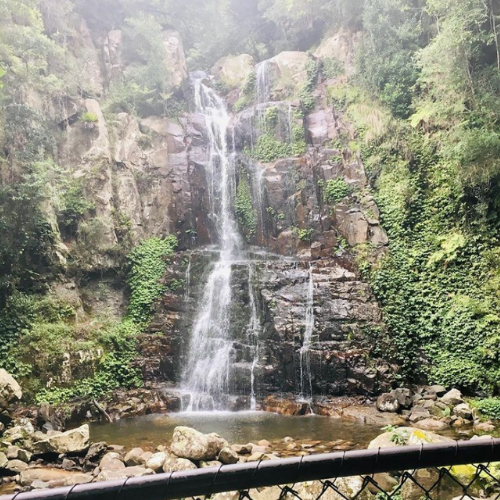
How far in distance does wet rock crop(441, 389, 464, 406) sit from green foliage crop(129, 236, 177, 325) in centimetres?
1043

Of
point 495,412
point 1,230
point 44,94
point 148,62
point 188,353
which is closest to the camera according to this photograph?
point 495,412

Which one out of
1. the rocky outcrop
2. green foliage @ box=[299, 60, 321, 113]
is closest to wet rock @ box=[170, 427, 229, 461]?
green foliage @ box=[299, 60, 321, 113]

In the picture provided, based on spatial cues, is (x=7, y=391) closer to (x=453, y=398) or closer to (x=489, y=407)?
(x=453, y=398)

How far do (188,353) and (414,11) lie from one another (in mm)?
19588

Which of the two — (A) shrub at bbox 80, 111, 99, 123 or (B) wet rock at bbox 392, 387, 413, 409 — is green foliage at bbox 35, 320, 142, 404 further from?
(A) shrub at bbox 80, 111, 99, 123

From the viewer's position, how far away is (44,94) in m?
18.0

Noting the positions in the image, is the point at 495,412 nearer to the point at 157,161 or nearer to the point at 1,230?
the point at 1,230

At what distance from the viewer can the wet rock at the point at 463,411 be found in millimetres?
9866

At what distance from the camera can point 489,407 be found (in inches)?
394

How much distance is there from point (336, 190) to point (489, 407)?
1067 cm

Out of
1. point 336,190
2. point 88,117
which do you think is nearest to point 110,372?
point 336,190

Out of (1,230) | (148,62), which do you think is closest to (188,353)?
(1,230)

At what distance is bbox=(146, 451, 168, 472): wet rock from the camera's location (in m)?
6.95

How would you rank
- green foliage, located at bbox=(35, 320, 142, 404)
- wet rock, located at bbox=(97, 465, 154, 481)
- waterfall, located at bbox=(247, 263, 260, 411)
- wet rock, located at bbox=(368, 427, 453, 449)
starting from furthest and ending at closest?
waterfall, located at bbox=(247, 263, 260, 411)
green foliage, located at bbox=(35, 320, 142, 404)
wet rock, located at bbox=(97, 465, 154, 481)
wet rock, located at bbox=(368, 427, 453, 449)
